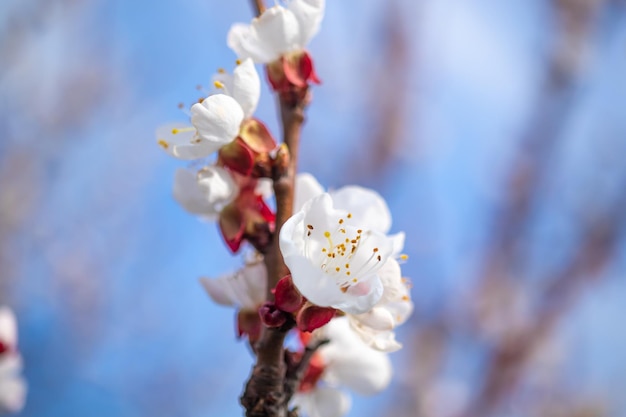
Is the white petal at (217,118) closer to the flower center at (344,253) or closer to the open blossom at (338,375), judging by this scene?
the flower center at (344,253)

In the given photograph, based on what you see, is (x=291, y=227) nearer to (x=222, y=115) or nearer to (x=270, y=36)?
(x=222, y=115)

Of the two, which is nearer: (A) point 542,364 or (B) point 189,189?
(B) point 189,189

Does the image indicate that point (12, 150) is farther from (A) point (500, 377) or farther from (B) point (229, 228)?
(B) point (229, 228)

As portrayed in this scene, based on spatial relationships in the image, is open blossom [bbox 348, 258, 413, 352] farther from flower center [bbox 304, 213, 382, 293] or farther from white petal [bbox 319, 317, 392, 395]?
white petal [bbox 319, 317, 392, 395]

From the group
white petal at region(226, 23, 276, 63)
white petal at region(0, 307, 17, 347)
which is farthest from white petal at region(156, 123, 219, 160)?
white petal at region(0, 307, 17, 347)

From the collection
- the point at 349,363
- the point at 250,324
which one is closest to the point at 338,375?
the point at 349,363

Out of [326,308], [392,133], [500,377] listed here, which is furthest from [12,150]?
[326,308]
